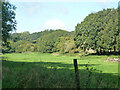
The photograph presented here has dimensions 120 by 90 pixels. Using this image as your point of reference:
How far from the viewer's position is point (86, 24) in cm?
6094

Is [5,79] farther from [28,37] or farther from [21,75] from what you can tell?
[28,37]

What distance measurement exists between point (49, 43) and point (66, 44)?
24.8m

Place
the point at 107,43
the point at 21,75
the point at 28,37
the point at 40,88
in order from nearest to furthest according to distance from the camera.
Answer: the point at 40,88 → the point at 21,75 → the point at 107,43 → the point at 28,37

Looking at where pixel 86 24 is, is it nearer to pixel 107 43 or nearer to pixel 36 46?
pixel 107 43

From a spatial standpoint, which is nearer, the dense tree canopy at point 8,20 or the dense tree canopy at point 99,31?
the dense tree canopy at point 8,20

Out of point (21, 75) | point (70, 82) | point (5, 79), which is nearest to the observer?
point (70, 82)

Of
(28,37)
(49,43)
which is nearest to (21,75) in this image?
(49,43)

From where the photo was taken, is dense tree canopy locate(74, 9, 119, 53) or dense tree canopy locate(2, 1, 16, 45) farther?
dense tree canopy locate(74, 9, 119, 53)

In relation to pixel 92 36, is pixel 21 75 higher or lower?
lower

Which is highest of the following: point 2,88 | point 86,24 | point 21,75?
point 86,24

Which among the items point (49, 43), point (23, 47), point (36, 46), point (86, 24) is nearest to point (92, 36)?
point (86, 24)

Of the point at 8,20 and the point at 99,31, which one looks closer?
the point at 8,20

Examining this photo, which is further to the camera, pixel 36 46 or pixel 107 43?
pixel 36 46

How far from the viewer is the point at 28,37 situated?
139m
